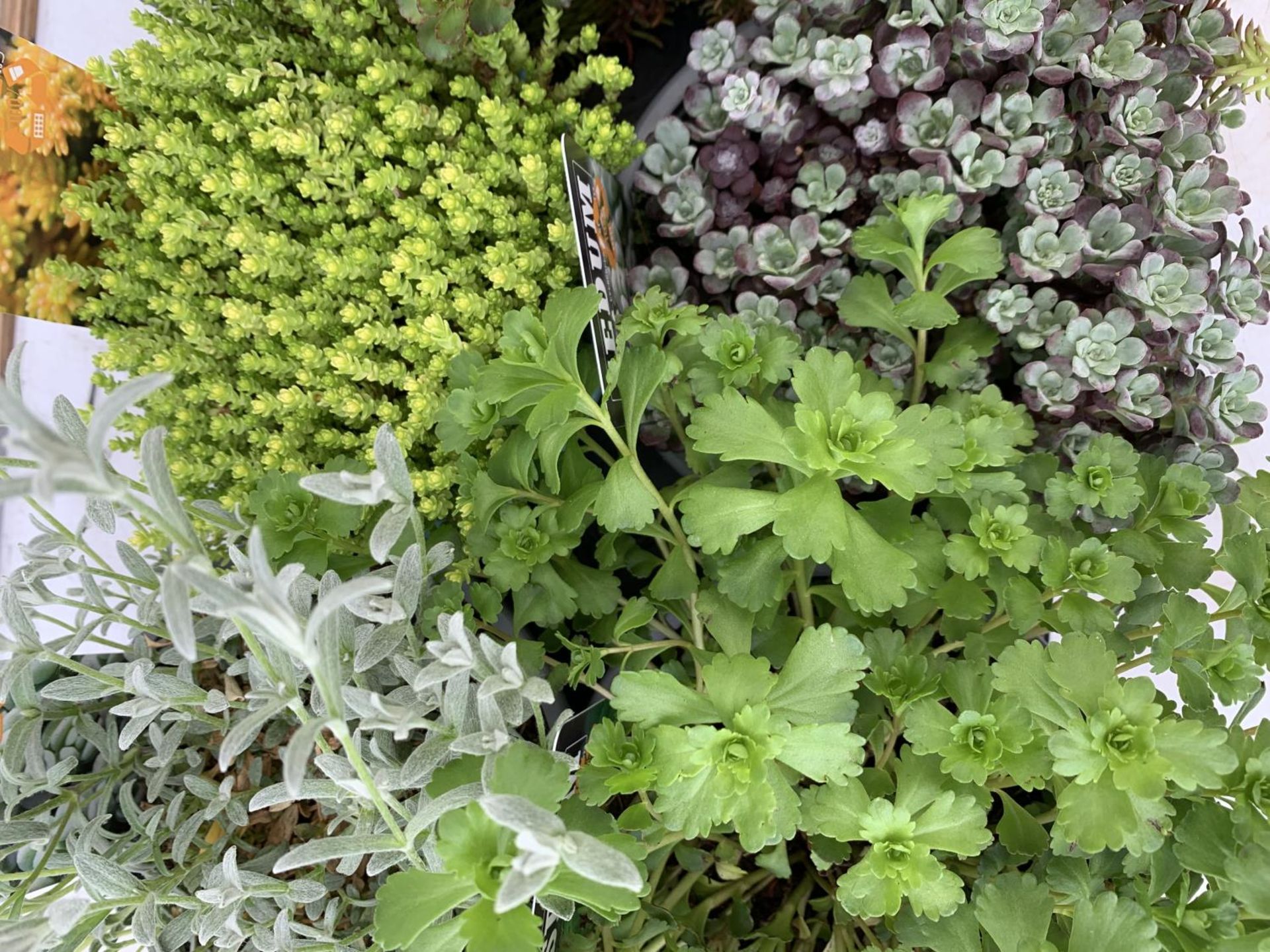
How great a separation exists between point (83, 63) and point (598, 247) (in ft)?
2.73

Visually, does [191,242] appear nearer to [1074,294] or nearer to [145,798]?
[145,798]

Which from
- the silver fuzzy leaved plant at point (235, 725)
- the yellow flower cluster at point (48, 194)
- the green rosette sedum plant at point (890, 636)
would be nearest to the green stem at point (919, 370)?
the green rosette sedum plant at point (890, 636)

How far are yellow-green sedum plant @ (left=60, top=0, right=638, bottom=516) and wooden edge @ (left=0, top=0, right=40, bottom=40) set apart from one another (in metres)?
0.33

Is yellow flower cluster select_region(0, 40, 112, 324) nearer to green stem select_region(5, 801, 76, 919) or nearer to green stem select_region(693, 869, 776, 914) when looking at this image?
green stem select_region(5, 801, 76, 919)

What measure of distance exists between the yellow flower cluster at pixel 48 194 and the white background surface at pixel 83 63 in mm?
250

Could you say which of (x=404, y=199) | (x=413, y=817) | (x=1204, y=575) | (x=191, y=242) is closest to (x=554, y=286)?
(x=404, y=199)

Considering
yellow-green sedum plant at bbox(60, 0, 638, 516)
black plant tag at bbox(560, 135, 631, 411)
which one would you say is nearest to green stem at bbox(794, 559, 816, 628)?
black plant tag at bbox(560, 135, 631, 411)

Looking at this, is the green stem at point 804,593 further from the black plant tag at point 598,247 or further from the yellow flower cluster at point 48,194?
the yellow flower cluster at point 48,194

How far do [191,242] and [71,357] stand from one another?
14.4 inches

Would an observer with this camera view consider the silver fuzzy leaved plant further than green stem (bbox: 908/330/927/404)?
No

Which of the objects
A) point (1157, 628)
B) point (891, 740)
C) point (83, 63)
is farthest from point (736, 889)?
point (83, 63)

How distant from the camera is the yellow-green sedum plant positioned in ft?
2.79

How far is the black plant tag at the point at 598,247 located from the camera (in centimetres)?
79

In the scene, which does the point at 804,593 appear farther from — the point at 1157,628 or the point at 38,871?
the point at 38,871
